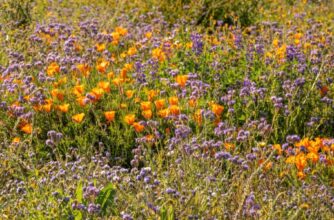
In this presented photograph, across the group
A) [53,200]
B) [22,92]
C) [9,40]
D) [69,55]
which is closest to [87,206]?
[53,200]

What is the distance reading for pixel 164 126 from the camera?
4.56m

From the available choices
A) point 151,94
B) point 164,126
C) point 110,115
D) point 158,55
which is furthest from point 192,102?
point 158,55

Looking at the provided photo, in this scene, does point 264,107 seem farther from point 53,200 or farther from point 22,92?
point 53,200

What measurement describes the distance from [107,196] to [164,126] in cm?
130

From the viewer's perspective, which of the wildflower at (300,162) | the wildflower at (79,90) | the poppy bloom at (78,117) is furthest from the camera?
the wildflower at (79,90)

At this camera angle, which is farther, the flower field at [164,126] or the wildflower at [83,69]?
the wildflower at [83,69]

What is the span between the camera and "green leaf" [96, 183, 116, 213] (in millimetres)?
3314

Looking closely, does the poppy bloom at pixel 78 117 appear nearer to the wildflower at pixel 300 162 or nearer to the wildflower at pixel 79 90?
the wildflower at pixel 79 90

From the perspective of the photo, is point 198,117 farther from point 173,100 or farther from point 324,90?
point 324,90

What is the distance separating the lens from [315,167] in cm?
406

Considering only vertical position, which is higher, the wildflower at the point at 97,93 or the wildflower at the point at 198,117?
the wildflower at the point at 97,93

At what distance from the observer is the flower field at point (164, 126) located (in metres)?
3.40

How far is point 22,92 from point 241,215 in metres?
2.01

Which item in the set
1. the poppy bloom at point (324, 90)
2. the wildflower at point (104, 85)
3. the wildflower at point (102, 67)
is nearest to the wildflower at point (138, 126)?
the wildflower at point (104, 85)
